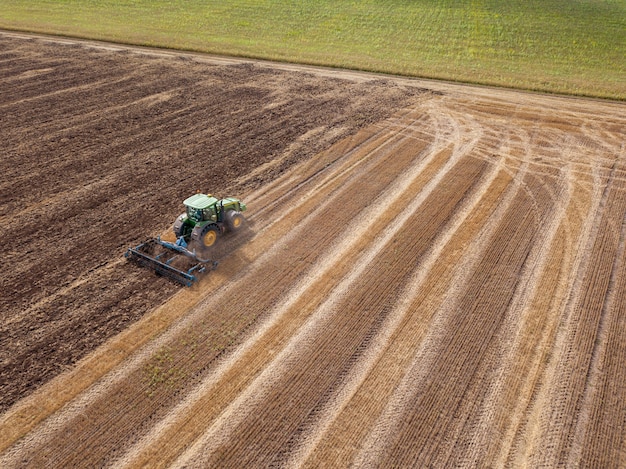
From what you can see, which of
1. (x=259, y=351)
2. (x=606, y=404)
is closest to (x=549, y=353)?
(x=606, y=404)

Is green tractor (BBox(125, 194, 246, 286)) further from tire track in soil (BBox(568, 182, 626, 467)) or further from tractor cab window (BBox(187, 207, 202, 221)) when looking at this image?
tire track in soil (BBox(568, 182, 626, 467))

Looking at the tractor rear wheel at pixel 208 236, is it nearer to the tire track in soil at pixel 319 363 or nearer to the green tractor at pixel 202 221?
the green tractor at pixel 202 221

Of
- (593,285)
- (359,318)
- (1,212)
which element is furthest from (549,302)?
(1,212)

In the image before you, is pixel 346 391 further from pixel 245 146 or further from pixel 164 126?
pixel 164 126

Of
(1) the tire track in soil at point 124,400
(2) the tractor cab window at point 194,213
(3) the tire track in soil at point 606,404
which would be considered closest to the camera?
(1) the tire track in soil at point 124,400

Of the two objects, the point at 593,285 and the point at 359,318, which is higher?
the point at 593,285

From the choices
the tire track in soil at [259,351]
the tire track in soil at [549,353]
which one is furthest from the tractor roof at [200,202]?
the tire track in soil at [549,353]

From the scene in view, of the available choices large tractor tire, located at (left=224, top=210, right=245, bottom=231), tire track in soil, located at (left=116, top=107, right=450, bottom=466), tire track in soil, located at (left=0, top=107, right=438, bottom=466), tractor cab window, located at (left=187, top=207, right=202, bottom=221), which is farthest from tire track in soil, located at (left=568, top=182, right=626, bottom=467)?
tractor cab window, located at (left=187, top=207, right=202, bottom=221)
